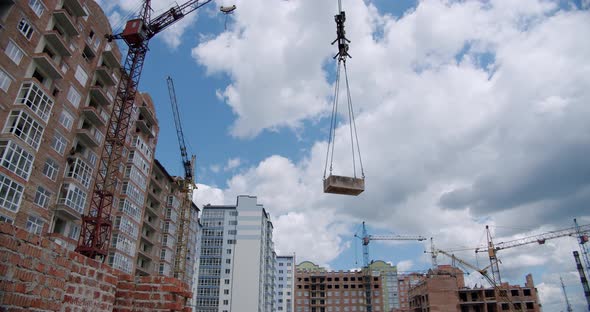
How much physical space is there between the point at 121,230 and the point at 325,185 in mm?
37370

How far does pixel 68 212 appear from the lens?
3728cm

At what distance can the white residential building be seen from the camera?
151450mm

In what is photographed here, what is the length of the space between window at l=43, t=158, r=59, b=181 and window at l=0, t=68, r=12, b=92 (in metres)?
7.66

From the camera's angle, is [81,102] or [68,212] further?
[81,102]

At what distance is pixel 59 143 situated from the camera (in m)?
37.1

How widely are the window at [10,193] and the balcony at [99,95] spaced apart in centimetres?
1458

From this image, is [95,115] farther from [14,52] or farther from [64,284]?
[64,284]

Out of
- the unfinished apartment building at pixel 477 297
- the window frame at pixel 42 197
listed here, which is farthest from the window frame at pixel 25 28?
the unfinished apartment building at pixel 477 297

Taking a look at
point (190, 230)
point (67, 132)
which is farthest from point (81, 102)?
point (190, 230)

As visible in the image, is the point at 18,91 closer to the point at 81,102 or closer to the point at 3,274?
the point at 81,102

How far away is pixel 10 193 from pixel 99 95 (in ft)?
52.4

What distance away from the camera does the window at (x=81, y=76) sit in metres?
39.9

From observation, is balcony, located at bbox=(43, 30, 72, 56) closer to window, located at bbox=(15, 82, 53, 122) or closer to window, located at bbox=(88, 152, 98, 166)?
window, located at bbox=(15, 82, 53, 122)

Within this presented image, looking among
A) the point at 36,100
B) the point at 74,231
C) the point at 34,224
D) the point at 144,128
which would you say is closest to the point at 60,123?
the point at 36,100
